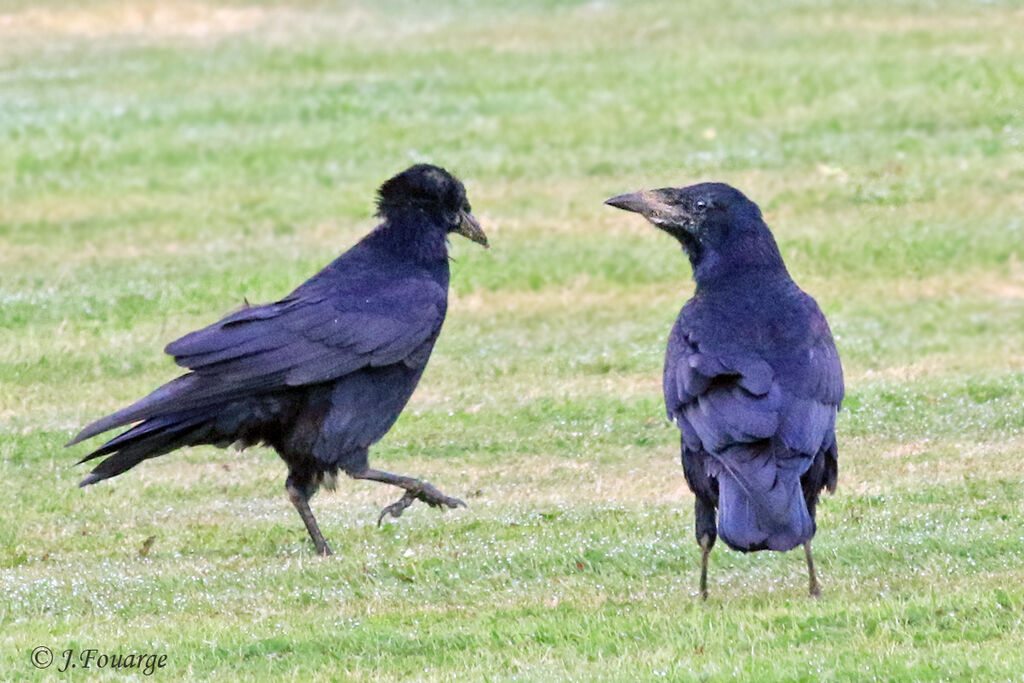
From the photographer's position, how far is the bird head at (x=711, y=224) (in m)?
8.83

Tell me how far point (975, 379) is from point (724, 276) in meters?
6.36

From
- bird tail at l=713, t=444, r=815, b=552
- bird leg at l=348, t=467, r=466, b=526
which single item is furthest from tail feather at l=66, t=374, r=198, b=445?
bird tail at l=713, t=444, r=815, b=552

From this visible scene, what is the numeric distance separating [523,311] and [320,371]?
8.33 metres

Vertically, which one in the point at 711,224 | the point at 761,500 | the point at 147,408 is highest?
the point at 711,224

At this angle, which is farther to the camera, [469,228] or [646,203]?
[469,228]

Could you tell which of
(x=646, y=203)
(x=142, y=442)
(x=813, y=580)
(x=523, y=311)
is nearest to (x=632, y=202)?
(x=646, y=203)

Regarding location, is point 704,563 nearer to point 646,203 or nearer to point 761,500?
point 761,500

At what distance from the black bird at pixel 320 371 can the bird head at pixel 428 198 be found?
1.2 inches

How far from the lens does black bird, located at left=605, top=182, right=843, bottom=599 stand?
745cm

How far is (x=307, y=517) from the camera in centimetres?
1001

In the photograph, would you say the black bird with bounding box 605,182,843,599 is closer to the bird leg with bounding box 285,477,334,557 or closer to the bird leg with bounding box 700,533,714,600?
the bird leg with bounding box 700,533,714,600

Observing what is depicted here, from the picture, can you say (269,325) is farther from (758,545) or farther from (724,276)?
(758,545)

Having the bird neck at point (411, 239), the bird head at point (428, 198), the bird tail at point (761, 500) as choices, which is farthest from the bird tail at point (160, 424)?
the bird tail at point (761, 500)

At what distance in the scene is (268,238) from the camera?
824 inches
